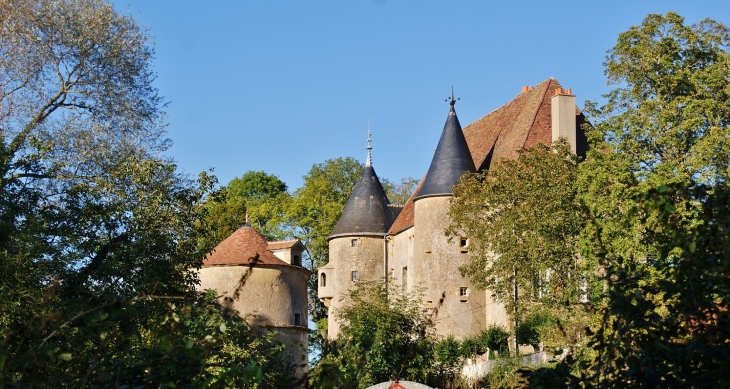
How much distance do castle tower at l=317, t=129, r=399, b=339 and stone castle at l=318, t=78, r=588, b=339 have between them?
0.05 metres

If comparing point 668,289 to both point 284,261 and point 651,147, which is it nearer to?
point 651,147

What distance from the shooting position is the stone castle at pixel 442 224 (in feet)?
133

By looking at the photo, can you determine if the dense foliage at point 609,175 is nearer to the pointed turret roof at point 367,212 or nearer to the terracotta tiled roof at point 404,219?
the terracotta tiled roof at point 404,219

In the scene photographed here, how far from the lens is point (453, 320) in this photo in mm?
40688

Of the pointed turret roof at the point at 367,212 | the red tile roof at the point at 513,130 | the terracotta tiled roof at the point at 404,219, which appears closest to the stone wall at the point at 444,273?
the red tile roof at the point at 513,130

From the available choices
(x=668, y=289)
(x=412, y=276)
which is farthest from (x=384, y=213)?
(x=668, y=289)

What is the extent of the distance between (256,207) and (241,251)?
58.2 ft

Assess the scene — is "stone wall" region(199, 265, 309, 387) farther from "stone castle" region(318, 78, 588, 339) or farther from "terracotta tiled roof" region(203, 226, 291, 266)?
"stone castle" region(318, 78, 588, 339)

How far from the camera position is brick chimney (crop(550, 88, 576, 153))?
38.5 m

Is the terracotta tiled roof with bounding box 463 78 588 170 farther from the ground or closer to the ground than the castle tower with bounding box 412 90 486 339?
farther from the ground

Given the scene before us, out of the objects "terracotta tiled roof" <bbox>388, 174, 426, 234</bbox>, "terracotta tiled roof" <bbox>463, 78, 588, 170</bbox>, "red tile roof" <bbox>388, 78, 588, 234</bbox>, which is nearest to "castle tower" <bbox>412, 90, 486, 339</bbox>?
"terracotta tiled roof" <bbox>463, 78, 588, 170</bbox>

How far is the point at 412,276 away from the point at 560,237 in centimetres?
1349

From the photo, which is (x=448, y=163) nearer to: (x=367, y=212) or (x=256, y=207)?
(x=367, y=212)

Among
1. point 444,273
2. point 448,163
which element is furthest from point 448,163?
point 444,273
